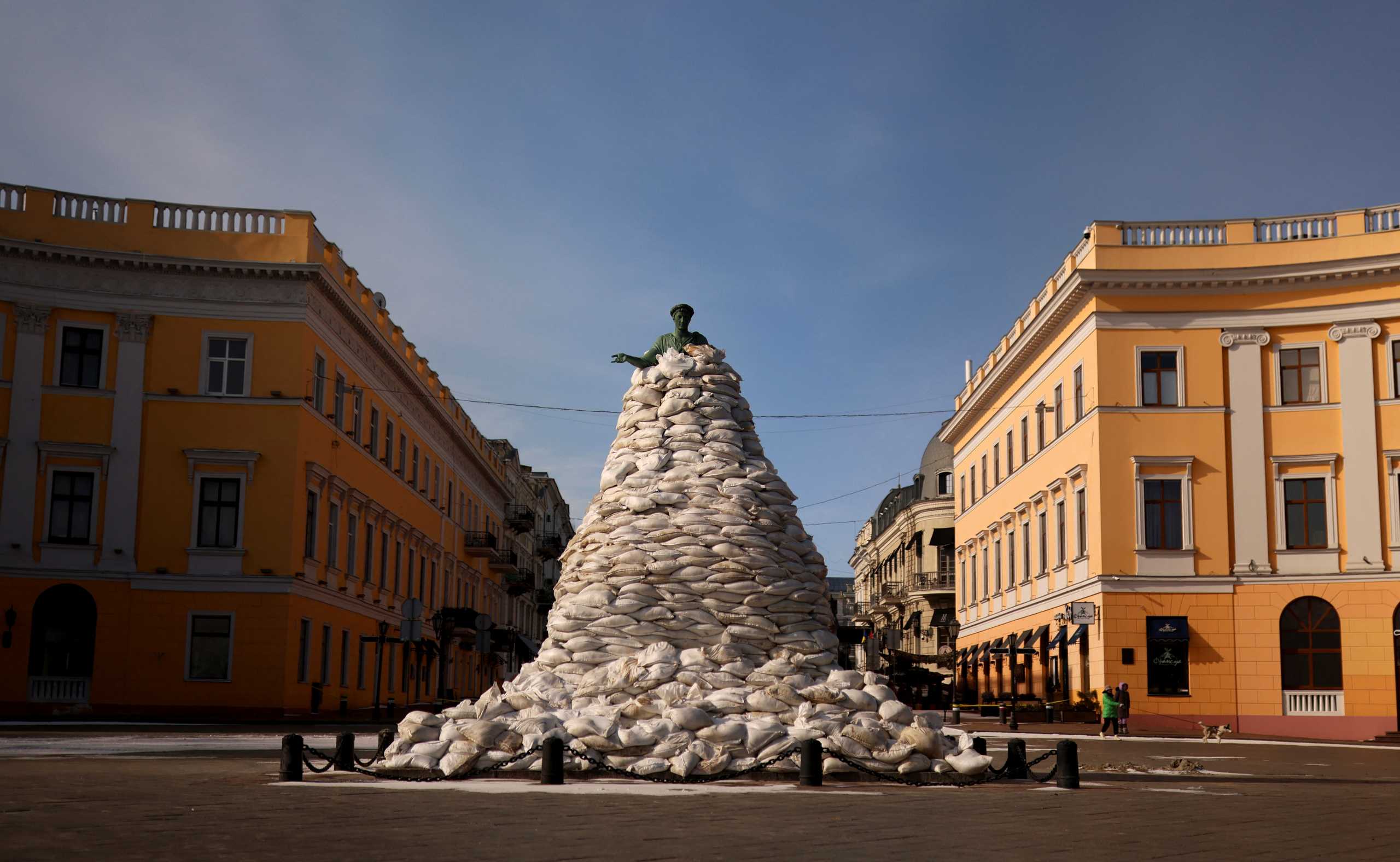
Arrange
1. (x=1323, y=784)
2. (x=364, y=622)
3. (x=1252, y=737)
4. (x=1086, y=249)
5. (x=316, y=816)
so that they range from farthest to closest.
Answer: (x=364, y=622) < (x=1086, y=249) < (x=1252, y=737) < (x=1323, y=784) < (x=316, y=816)

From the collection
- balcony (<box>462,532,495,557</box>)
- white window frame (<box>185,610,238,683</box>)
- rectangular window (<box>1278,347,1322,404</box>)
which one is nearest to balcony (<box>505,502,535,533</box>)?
balcony (<box>462,532,495,557</box>)

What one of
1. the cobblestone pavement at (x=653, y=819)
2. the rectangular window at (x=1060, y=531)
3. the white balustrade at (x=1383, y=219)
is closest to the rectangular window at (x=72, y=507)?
the cobblestone pavement at (x=653, y=819)

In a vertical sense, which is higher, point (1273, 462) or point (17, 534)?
point (1273, 462)

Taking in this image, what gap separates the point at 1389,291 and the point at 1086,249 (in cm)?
734

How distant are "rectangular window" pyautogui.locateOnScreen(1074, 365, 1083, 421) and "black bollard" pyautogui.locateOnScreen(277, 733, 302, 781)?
27.9m

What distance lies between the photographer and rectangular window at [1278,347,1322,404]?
3541 centimetres

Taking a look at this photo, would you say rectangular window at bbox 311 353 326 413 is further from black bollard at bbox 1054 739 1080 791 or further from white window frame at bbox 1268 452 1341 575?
black bollard at bbox 1054 739 1080 791

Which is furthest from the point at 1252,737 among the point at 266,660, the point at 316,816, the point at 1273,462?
the point at 316,816

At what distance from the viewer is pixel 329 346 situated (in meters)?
→ 39.2

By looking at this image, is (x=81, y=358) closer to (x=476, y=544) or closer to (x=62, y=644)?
(x=62, y=644)

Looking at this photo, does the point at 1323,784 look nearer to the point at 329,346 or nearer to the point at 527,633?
Result: the point at 329,346

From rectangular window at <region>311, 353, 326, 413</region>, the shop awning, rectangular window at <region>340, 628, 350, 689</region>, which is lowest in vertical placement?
rectangular window at <region>340, 628, 350, 689</region>

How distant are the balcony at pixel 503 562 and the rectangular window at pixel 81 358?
111 ft

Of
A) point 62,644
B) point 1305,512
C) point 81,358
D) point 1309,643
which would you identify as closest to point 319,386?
point 81,358
